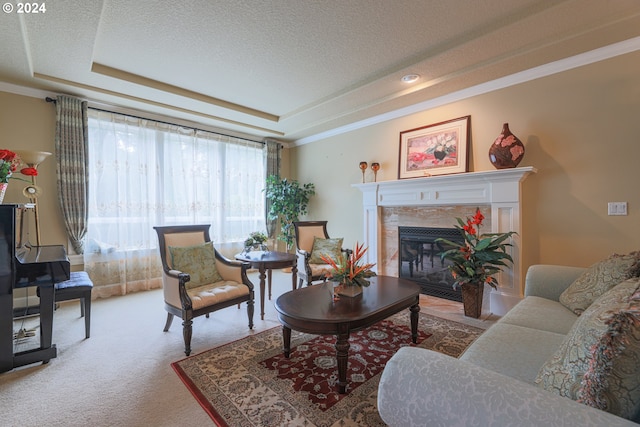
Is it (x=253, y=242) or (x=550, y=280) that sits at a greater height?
(x=253, y=242)

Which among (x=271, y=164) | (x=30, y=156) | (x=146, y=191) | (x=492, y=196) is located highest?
(x=271, y=164)

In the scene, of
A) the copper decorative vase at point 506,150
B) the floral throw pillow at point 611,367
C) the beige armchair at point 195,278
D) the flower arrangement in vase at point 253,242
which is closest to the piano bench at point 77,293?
the beige armchair at point 195,278

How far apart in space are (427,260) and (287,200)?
2645 mm

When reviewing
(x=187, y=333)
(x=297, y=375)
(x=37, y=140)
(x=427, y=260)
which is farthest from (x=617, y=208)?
(x=37, y=140)

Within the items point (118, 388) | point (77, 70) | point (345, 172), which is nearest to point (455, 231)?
point (345, 172)

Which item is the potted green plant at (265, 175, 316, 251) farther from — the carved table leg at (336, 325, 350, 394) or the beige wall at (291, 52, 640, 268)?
the carved table leg at (336, 325, 350, 394)

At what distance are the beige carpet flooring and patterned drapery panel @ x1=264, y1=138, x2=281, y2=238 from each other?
244 cm

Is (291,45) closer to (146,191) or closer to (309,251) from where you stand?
(309,251)

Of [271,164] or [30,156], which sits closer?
[30,156]

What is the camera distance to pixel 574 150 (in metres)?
2.82

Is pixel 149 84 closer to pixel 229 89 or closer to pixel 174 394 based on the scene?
pixel 229 89

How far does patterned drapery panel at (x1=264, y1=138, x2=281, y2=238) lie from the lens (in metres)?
5.55

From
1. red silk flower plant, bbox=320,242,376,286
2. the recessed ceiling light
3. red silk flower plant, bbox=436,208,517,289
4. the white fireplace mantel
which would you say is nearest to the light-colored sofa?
red silk flower plant, bbox=320,242,376,286

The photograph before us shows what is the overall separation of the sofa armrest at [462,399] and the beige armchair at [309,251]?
2331 millimetres
